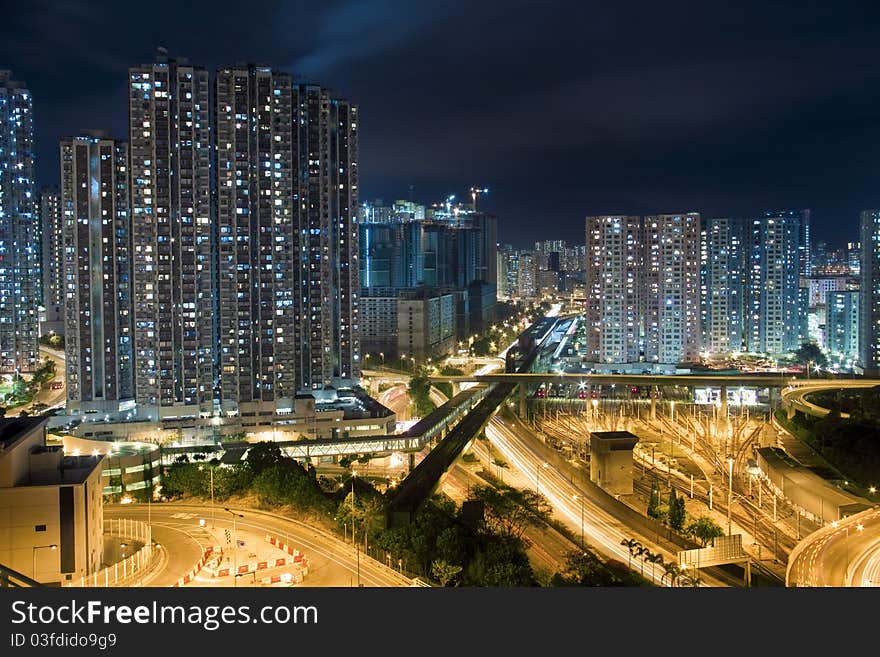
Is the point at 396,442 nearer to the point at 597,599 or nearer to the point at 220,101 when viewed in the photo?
the point at 220,101

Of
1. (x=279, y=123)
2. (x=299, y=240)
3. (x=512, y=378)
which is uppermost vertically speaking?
(x=279, y=123)

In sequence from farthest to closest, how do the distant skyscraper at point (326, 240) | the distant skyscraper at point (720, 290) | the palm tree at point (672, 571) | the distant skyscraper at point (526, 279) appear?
the distant skyscraper at point (526, 279), the distant skyscraper at point (720, 290), the distant skyscraper at point (326, 240), the palm tree at point (672, 571)

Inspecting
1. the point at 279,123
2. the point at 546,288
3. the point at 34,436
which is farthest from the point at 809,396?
the point at 546,288

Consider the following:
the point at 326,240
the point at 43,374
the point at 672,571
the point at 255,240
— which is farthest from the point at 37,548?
the point at 43,374

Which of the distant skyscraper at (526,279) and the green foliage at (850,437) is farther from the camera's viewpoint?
the distant skyscraper at (526,279)

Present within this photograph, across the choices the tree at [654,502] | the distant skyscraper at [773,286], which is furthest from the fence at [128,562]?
the distant skyscraper at [773,286]

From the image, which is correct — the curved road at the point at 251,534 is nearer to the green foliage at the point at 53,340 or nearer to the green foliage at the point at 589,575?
the green foliage at the point at 589,575
